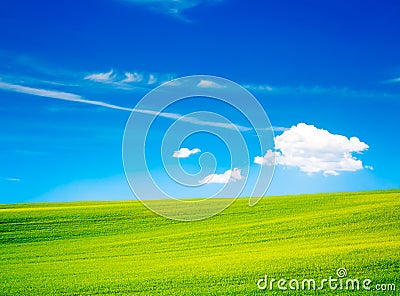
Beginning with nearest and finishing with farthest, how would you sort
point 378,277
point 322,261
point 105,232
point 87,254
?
point 378,277 → point 322,261 → point 87,254 → point 105,232

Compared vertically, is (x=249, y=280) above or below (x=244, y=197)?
below

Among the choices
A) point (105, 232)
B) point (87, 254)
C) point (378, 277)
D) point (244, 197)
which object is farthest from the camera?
point (244, 197)

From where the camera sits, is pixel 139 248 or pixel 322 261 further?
pixel 139 248

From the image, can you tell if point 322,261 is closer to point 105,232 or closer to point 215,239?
point 215,239

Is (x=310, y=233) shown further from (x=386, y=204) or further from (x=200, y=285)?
(x=200, y=285)

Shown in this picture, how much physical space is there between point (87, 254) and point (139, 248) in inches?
91.9

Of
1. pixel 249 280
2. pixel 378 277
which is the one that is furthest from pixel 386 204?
pixel 249 280

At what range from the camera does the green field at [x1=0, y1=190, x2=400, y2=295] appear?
52.2ft

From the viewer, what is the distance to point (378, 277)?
15398 millimetres

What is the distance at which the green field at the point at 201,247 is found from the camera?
15906 millimetres

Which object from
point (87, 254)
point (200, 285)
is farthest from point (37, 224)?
point (200, 285)

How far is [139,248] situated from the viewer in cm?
2302

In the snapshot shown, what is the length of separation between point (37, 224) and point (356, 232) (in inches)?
668

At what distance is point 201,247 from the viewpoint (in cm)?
2239
